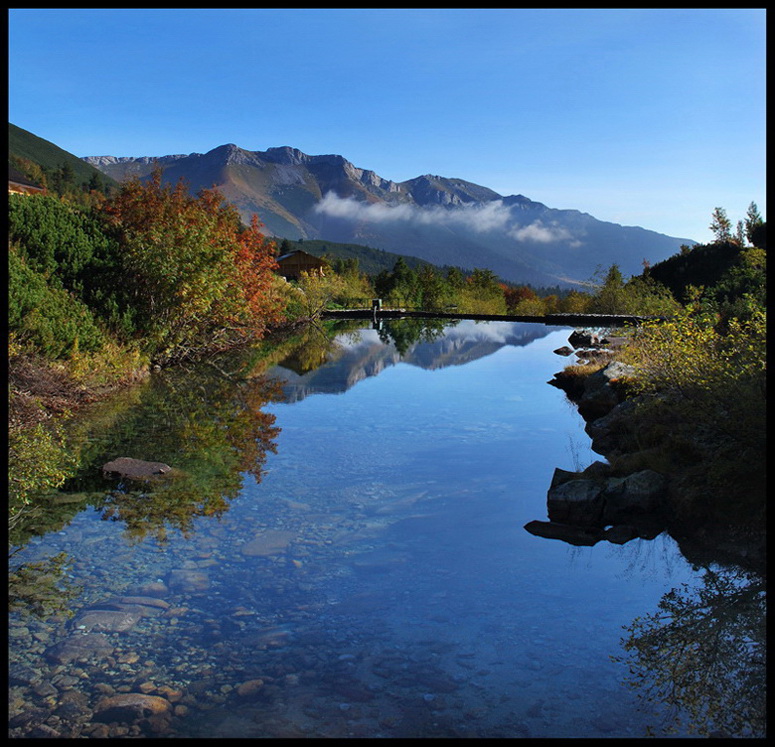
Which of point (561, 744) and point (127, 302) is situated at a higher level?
point (127, 302)

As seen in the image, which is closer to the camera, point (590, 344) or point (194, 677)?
point (194, 677)

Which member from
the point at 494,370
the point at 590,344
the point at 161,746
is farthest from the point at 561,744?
the point at 590,344

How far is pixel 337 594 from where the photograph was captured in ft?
20.8

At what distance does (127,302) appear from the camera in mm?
18578

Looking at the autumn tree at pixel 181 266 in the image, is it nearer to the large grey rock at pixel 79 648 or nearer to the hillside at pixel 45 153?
the large grey rock at pixel 79 648

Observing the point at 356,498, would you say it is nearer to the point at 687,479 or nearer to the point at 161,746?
the point at 687,479

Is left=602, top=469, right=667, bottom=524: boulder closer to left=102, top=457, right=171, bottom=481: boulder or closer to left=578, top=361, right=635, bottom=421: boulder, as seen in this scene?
left=102, top=457, right=171, bottom=481: boulder

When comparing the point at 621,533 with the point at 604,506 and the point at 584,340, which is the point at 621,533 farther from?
the point at 584,340

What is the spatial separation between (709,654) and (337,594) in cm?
295

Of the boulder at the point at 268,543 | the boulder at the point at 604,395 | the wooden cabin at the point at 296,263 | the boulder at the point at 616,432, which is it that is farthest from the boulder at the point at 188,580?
the wooden cabin at the point at 296,263

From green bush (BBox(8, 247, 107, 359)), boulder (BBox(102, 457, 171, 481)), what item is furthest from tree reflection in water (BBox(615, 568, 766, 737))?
green bush (BBox(8, 247, 107, 359))

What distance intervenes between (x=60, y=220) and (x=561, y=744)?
17.5m

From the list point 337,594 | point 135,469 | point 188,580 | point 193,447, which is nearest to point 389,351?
point 193,447

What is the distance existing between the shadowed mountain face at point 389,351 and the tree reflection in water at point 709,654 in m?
11.4
